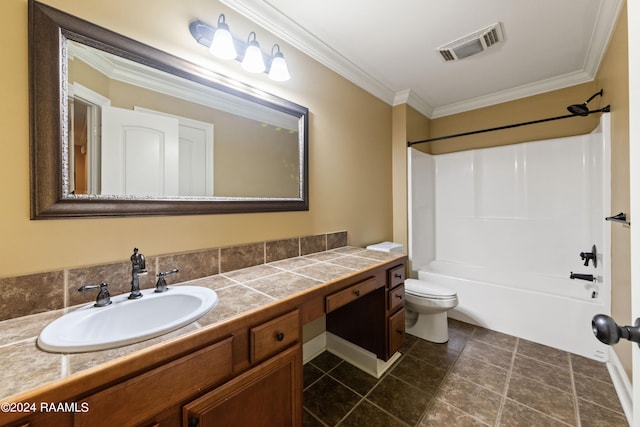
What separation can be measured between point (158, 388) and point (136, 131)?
1.02m

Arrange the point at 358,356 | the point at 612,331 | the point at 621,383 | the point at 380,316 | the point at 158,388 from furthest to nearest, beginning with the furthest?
the point at 358,356, the point at 380,316, the point at 621,383, the point at 158,388, the point at 612,331

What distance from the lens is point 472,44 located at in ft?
6.20

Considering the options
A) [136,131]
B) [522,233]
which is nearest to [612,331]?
[136,131]

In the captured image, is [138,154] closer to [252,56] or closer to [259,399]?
[252,56]

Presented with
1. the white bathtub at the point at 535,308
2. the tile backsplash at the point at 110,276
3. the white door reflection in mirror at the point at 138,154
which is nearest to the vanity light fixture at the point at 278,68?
the white door reflection in mirror at the point at 138,154

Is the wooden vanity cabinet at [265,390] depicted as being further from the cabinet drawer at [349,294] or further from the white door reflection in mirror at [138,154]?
the white door reflection in mirror at [138,154]

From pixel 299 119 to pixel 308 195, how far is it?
54 centimetres

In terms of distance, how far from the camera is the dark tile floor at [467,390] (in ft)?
4.48

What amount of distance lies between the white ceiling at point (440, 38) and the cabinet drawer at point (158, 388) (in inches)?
68.7

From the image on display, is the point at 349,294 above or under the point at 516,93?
under

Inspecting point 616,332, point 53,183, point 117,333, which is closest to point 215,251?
point 117,333

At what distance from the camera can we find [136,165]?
43.5 inches

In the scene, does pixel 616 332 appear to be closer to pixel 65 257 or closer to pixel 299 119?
pixel 65 257

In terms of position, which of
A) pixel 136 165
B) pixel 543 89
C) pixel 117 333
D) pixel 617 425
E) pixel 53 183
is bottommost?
pixel 617 425
